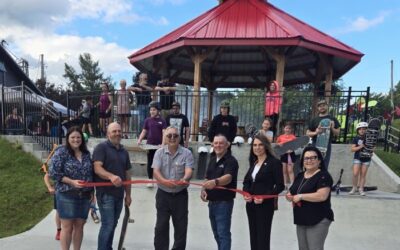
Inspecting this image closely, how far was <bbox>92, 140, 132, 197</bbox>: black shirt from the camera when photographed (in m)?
4.20

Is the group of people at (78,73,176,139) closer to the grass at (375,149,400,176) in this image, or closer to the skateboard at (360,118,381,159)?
the skateboard at (360,118,381,159)

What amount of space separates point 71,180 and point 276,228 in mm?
3428

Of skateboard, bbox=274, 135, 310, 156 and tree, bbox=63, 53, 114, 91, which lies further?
tree, bbox=63, 53, 114, 91

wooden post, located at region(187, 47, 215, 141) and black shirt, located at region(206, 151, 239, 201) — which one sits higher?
wooden post, located at region(187, 47, 215, 141)

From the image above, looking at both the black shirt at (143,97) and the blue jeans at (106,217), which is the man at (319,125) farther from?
the black shirt at (143,97)

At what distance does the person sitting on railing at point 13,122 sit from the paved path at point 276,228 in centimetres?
536

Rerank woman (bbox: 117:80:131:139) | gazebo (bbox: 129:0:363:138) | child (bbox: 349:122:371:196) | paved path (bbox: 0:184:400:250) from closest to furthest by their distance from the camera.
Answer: paved path (bbox: 0:184:400:250) → child (bbox: 349:122:371:196) → gazebo (bbox: 129:0:363:138) → woman (bbox: 117:80:131:139)

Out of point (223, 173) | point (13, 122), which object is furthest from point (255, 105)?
point (13, 122)

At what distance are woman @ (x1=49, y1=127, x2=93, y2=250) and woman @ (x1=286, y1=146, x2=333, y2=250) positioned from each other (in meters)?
2.24

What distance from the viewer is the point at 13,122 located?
10.8m

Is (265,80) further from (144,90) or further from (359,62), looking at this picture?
(144,90)

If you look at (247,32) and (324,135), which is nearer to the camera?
(324,135)

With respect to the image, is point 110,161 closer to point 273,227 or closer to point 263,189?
point 263,189

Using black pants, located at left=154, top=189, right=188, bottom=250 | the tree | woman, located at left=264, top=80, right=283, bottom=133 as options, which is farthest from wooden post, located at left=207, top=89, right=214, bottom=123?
the tree
